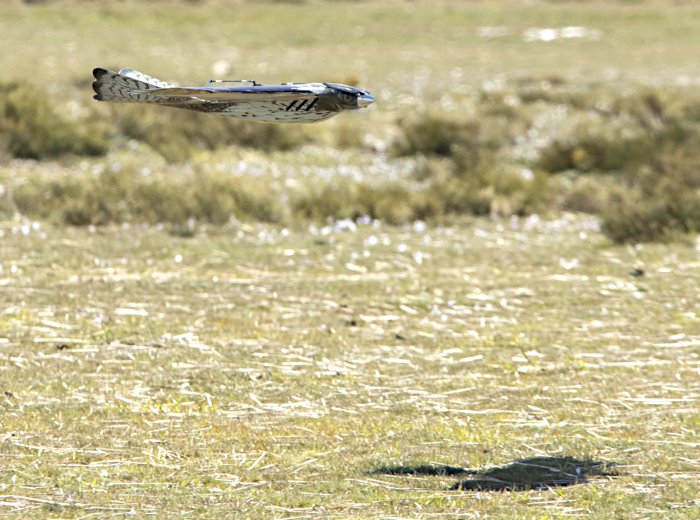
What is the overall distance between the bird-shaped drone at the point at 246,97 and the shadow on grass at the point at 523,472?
1.81 meters

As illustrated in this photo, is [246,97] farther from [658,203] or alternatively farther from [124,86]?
[658,203]

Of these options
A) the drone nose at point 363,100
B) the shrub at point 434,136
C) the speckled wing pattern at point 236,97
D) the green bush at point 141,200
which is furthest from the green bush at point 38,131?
the drone nose at point 363,100

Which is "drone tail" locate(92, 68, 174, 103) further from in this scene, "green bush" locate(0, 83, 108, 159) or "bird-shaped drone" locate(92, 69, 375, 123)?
"green bush" locate(0, 83, 108, 159)

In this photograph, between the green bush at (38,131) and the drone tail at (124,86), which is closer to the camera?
the drone tail at (124,86)

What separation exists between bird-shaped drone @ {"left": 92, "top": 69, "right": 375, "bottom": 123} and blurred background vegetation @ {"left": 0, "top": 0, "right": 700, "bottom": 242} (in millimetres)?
6976

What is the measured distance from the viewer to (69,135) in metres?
16.8

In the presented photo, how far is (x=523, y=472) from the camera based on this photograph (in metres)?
6.17

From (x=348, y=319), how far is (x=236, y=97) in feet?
13.7

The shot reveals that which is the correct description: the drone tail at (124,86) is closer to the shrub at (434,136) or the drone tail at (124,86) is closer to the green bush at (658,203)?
the green bush at (658,203)

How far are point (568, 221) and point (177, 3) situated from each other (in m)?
38.6

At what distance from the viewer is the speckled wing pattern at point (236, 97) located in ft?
17.4

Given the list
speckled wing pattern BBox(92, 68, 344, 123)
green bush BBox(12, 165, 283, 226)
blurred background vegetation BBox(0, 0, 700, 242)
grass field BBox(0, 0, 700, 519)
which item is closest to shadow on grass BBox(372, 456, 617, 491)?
grass field BBox(0, 0, 700, 519)

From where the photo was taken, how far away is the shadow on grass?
5.98 metres

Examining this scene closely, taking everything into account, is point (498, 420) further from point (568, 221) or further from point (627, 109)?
point (627, 109)
